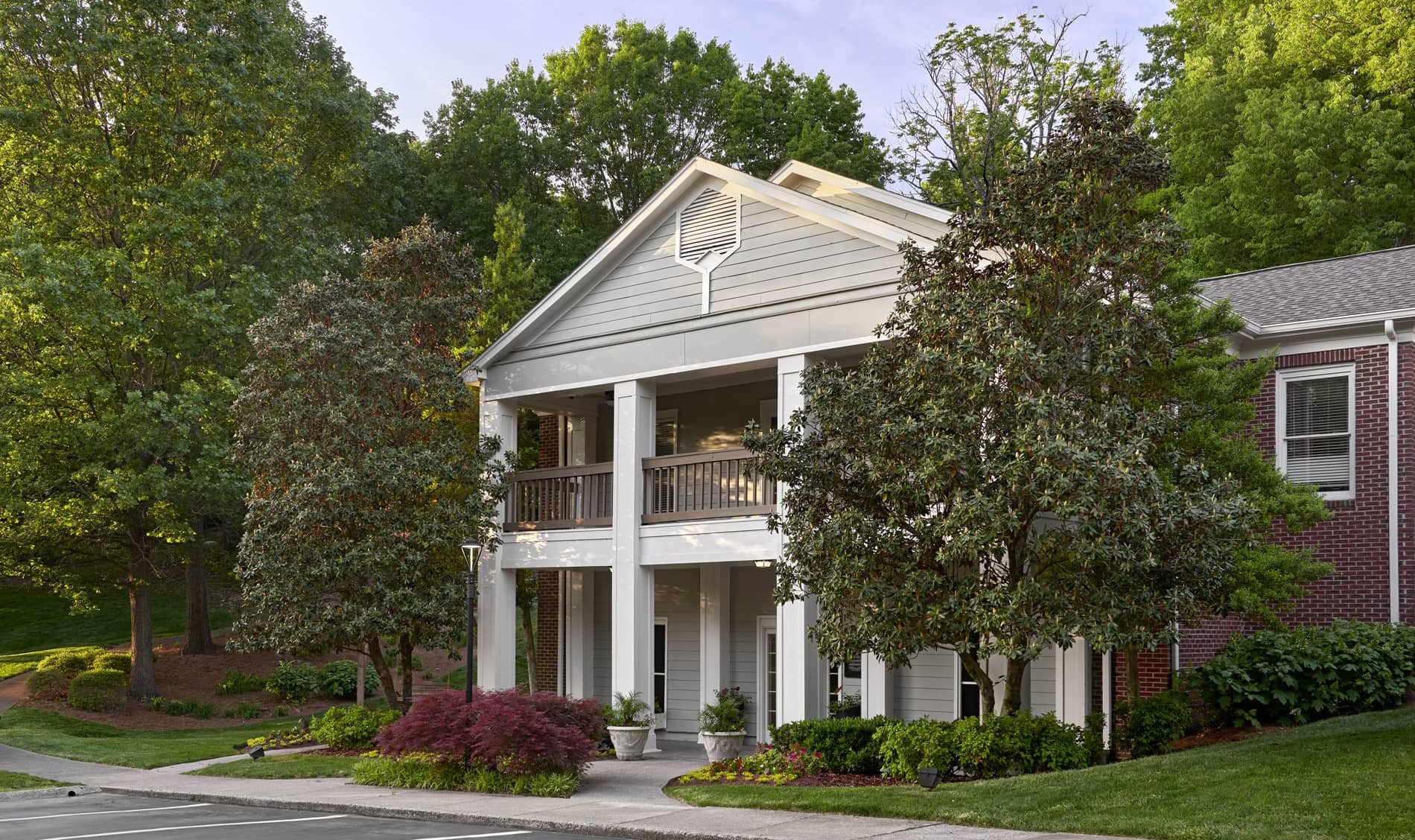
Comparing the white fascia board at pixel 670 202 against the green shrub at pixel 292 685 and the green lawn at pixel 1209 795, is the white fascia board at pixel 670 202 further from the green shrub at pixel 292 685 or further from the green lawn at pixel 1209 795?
the green shrub at pixel 292 685

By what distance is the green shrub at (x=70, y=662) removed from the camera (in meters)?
31.0

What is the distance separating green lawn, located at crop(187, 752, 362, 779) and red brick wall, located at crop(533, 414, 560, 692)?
231 inches

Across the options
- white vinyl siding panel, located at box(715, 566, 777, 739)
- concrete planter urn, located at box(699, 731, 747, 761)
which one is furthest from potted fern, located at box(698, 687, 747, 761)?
white vinyl siding panel, located at box(715, 566, 777, 739)

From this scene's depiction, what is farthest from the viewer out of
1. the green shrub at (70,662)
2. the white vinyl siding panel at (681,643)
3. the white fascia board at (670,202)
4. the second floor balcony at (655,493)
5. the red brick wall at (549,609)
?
the green shrub at (70,662)

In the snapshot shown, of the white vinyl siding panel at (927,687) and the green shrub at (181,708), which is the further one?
the green shrub at (181,708)

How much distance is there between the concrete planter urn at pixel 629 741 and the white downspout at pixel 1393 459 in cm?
1076

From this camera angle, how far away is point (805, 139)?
39719mm

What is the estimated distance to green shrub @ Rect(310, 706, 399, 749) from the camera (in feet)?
68.0

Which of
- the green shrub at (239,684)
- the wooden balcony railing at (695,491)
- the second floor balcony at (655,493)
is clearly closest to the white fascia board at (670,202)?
the second floor balcony at (655,493)

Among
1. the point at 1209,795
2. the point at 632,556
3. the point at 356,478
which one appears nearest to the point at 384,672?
the point at 356,478

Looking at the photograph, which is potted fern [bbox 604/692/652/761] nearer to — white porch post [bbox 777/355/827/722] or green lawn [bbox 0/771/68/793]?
white porch post [bbox 777/355/827/722]

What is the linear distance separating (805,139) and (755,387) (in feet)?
63.1

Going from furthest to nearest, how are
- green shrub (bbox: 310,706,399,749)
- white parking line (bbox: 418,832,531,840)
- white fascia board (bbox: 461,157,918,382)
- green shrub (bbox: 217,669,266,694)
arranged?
green shrub (bbox: 217,669,266,694), green shrub (bbox: 310,706,399,749), white fascia board (bbox: 461,157,918,382), white parking line (bbox: 418,832,531,840)

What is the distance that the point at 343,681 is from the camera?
106 feet
